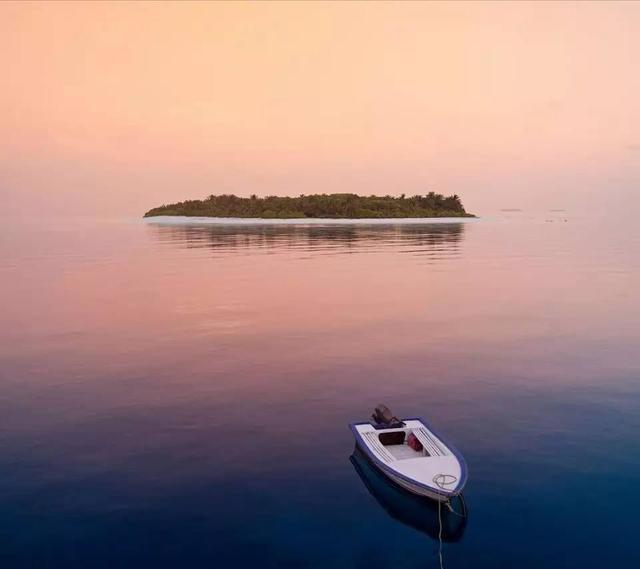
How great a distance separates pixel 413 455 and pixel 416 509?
9.72 ft

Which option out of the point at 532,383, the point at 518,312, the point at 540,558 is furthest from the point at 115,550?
the point at 518,312

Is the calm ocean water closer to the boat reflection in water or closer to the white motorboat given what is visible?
the boat reflection in water

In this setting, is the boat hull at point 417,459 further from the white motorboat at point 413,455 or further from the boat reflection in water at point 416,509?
the boat reflection in water at point 416,509

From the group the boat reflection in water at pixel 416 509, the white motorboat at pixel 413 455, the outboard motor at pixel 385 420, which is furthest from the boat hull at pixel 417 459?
the boat reflection in water at pixel 416 509

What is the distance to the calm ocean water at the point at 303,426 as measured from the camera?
19.6 metres

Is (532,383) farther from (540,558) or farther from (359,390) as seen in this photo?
(540,558)

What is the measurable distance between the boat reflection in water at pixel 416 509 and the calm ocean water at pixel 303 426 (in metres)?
0.08

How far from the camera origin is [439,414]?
2989 centimetres

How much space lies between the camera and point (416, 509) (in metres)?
21.5

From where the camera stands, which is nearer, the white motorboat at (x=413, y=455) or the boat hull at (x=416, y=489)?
the boat hull at (x=416, y=489)

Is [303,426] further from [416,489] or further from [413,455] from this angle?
[416,489]

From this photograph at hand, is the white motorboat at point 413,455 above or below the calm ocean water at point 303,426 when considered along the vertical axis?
above

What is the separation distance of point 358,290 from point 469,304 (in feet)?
46.8

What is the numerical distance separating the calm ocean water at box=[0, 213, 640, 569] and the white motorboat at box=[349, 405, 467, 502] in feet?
3.67
